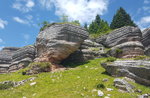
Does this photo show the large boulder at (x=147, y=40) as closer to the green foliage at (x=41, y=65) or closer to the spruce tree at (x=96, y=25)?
the green foliage at (x=41, y=65)

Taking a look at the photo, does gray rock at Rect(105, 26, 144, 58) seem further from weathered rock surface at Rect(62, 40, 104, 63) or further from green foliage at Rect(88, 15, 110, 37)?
green foliage at Rect(88, 15, 110, 37)

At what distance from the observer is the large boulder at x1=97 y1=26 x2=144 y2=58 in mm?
42188

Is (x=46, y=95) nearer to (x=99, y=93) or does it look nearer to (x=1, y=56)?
(x=99, y=93)

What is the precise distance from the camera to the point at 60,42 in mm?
41812

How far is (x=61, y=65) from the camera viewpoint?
4391cm

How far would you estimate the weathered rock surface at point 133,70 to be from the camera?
25344mm

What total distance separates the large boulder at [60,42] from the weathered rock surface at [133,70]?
49.4 feet

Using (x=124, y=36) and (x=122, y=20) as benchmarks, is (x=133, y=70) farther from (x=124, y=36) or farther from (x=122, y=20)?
(x=122, y=20)

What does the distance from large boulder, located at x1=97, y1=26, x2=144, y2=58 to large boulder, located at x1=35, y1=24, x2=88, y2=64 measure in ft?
31.1

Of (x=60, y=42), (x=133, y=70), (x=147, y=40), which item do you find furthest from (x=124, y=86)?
(x=147, y=40)

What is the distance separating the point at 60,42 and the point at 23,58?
15782 mm

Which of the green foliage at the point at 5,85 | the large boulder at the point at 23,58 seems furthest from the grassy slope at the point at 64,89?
the large boulder at the point at 23,58

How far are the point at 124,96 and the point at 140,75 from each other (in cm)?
730

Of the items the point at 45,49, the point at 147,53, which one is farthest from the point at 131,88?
the point at 147,53
